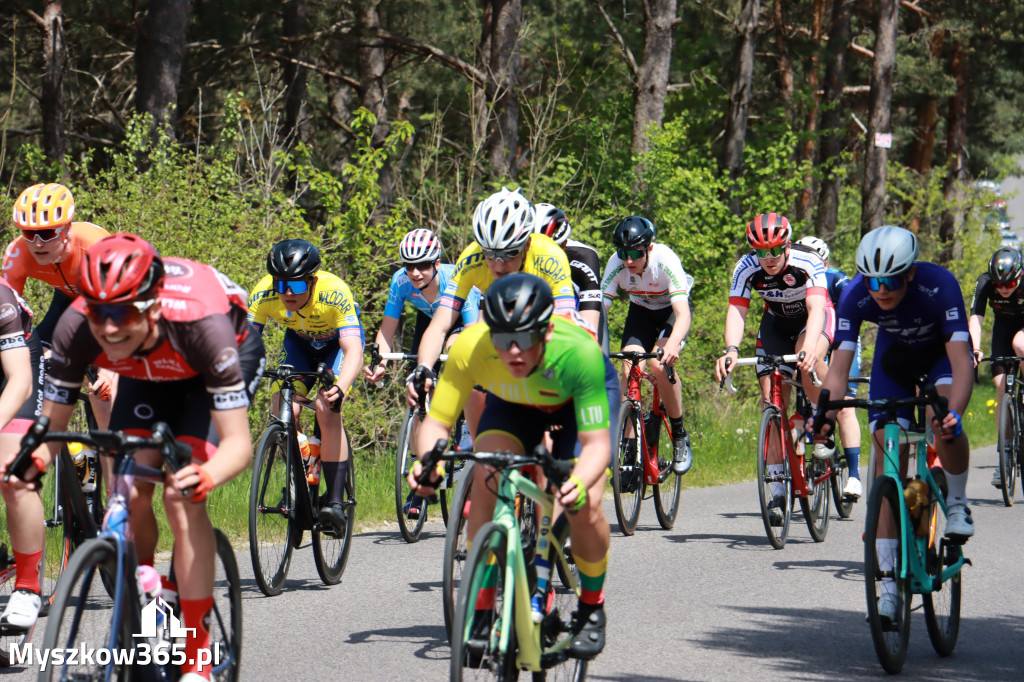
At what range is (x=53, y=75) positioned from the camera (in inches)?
632

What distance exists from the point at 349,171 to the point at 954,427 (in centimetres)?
895

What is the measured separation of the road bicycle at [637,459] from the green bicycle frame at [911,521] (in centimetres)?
337

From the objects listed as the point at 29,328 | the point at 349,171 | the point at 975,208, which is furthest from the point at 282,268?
the point at 975,208

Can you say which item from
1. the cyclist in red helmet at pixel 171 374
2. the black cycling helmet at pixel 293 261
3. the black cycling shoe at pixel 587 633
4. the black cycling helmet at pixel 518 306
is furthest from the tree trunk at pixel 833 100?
the cyclist in red helmet at pixel 171 374

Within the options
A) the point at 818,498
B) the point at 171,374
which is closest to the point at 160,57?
the point at 818,498

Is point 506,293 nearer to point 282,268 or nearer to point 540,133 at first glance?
point 282,268

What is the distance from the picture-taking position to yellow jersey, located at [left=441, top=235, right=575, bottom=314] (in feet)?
22.4

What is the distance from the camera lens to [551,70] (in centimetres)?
2367

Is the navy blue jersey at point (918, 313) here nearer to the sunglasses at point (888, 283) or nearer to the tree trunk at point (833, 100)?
the sunglasses at point (888, 283)

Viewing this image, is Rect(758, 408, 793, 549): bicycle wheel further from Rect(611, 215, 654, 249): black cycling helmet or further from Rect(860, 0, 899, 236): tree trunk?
Rect(860, 0, 899, 236): tree trunk

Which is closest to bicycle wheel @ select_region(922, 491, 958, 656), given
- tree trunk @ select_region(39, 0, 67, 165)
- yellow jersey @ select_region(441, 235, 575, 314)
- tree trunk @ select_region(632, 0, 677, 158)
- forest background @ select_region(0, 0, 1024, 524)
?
yellow jersey @ select_region(441, 235, 575, 314)

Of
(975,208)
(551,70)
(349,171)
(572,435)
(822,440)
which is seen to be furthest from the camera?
(975,208)

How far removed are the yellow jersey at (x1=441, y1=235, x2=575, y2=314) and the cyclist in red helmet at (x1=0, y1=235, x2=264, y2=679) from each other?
2312 mm

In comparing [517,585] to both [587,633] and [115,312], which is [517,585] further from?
[115,312]
